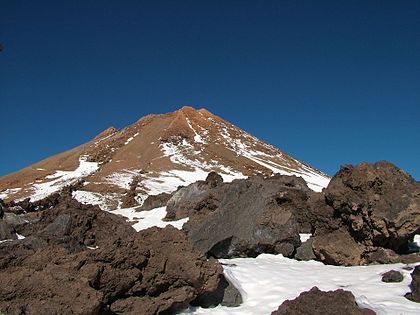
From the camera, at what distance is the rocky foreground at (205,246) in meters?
8.37

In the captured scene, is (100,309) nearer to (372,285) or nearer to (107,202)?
(372,285)

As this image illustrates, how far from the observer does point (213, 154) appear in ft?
387

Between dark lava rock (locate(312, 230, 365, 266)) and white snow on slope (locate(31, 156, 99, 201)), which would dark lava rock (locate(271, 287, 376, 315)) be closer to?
dark lava rock (locate(312, 230, 365, 266))

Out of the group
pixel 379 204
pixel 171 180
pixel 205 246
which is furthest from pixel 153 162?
pixel 379 204

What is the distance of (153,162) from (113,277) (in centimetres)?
9324

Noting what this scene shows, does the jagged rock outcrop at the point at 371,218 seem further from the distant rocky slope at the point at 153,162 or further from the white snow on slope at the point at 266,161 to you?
the white snow on slope at the point at 266,161

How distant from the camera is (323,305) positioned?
873 centimetres

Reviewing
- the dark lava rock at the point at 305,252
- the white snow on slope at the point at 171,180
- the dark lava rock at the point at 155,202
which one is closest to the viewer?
the dark lava rock at the point at 305,252

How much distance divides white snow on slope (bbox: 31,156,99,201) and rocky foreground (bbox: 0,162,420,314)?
179 ft

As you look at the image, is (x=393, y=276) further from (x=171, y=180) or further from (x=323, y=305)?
(x=171, y=180)

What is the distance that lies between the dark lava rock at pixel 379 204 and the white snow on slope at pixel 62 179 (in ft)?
198

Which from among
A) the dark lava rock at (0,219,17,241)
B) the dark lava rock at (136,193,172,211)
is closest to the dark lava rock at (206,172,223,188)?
the dark lava rock at (136,193,172,211)

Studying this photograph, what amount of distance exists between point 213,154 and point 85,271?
109m

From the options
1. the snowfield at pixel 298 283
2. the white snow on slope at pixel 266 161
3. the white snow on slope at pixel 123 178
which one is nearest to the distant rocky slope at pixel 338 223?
the snowfield at pixel 298 283
